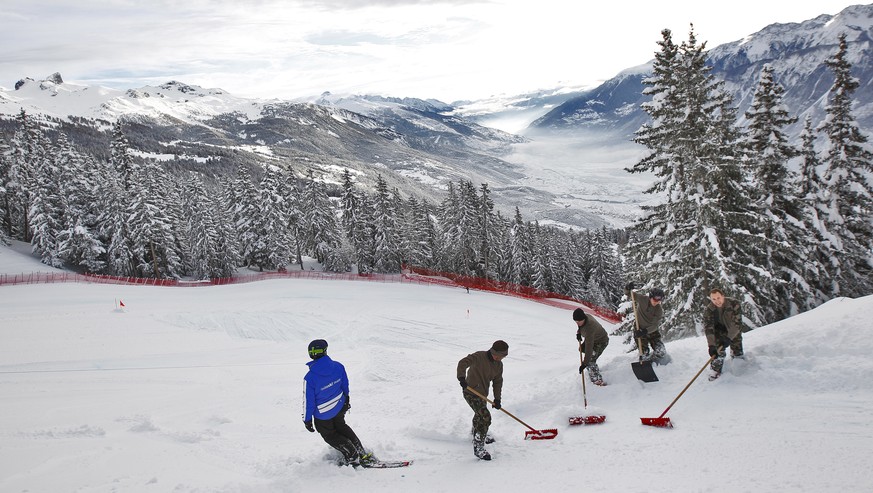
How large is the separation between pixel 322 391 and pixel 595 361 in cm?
571

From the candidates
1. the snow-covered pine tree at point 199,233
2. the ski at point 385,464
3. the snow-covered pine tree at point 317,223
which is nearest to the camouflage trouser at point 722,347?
the ski at point 385,464

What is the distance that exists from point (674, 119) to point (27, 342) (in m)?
25.5

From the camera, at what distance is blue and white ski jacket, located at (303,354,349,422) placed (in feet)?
23.6

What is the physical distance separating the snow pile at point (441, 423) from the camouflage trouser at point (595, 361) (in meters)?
0.31

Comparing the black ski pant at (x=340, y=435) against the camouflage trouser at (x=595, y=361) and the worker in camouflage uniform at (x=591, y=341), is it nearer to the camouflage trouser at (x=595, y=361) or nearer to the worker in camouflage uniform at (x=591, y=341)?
the worker in camouflage uniform at (x=591, y=341)

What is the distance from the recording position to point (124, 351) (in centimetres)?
1783

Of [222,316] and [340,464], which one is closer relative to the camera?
[340,464]

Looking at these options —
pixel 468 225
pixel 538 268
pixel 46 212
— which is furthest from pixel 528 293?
pixel 46 212

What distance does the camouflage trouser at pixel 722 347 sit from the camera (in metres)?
8.74

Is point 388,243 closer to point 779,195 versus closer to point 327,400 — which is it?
point 779,195

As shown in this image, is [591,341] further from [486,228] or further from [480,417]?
[486,228]

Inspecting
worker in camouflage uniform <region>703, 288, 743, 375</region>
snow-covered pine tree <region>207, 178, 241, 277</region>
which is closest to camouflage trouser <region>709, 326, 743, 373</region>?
worker in camouflage uniform <region>703, 288, 743, 375</region>

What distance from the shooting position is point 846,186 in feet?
65.2

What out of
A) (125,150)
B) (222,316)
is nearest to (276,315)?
(222,316)
